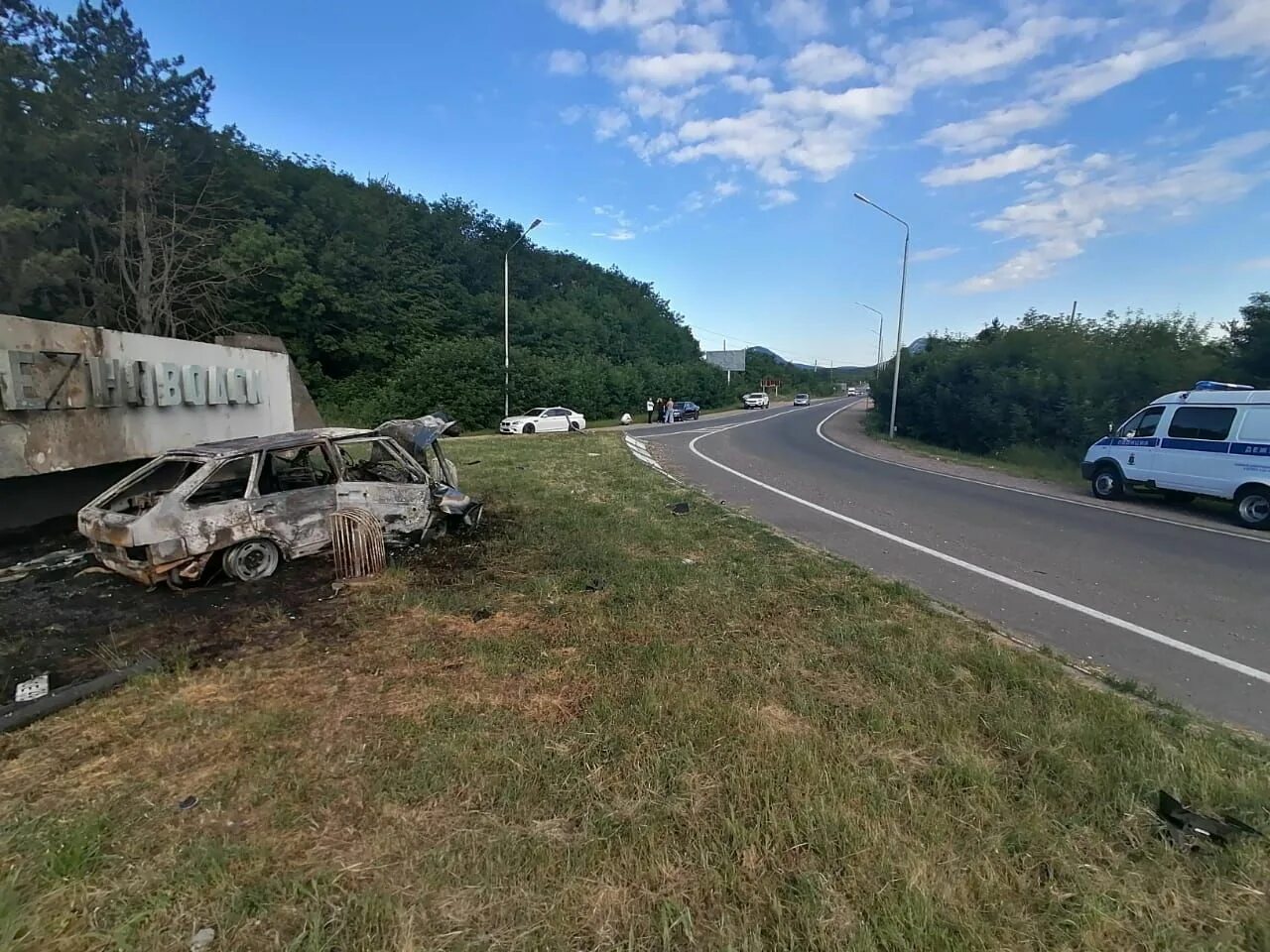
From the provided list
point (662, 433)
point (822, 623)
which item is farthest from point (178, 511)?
point (662, 433)

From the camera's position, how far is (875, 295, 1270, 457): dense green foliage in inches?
613

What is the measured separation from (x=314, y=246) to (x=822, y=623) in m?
42.7

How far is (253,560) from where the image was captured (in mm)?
5824

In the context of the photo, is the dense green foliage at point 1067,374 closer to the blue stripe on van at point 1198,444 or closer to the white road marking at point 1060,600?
the blue stripe on van at point 1198,444

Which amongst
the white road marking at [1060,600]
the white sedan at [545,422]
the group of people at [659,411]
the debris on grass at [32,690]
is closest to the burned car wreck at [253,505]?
Answer: the debris on grass at [32,690]

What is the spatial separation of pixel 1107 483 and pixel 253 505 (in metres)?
14.5

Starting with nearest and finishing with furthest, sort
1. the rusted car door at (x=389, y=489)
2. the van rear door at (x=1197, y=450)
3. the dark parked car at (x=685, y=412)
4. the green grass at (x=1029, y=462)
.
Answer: the rusted car door at (x=389, y=489)
the van rear door at (x=1197, y=450)
the green grass at (x=1029, y=462)
the dark parked car at (x=685, y=412)

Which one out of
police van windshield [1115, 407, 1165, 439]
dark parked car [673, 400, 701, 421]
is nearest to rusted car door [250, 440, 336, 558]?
police van windshield [1115, 407, 1165, 439]

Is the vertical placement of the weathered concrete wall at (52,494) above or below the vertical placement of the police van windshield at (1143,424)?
below

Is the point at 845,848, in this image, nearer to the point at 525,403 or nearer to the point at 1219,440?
the point at 1219,440

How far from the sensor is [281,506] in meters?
5.89

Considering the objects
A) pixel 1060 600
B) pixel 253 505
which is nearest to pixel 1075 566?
pixel 1060 600

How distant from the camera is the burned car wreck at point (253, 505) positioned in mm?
5258

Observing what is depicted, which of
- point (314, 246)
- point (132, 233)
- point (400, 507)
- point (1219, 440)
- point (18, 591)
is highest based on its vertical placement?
point (314, 246)
